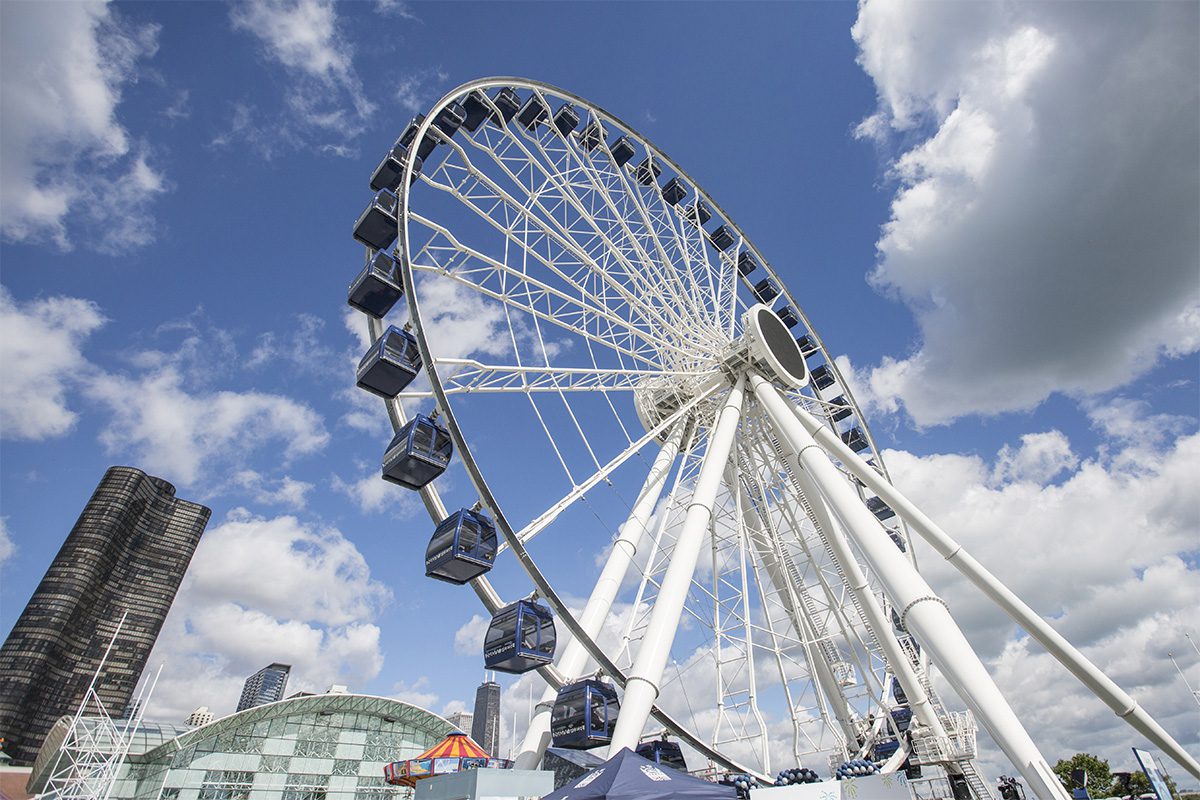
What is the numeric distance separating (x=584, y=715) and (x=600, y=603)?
323cm

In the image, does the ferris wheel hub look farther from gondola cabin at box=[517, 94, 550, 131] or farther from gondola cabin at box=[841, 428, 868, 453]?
gondola cabin at box=[841, 428, 868, 453]

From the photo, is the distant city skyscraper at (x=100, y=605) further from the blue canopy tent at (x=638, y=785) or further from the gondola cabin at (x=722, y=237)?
the blue canopy tent at (x=638, y=785)

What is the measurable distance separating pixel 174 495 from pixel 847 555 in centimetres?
15773

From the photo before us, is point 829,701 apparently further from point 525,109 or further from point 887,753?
point 525,109

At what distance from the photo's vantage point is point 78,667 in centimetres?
11275

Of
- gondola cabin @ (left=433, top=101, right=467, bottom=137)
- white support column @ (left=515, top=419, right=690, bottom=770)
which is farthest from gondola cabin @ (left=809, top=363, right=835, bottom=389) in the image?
gondola cabin @ (left=433, top=101, right=467, bottom=137)

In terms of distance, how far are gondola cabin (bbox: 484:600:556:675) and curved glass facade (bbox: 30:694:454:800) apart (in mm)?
24636

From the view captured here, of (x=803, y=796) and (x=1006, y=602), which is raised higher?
(x=1006, y=602)

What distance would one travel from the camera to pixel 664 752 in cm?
1975

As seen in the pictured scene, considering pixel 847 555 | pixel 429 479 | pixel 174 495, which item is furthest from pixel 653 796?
pixel 174 495

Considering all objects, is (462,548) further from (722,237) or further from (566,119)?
(722,237)

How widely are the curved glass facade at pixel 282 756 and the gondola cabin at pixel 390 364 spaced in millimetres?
26430

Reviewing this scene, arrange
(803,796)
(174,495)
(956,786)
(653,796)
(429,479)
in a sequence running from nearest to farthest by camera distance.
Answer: (653,796) → (803,796) → (956,786) → (429,479) → (174,495)

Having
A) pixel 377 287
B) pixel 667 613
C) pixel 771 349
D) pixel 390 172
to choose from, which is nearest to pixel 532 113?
pixel 390 172
